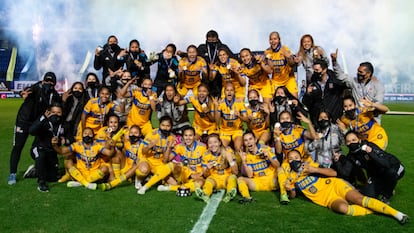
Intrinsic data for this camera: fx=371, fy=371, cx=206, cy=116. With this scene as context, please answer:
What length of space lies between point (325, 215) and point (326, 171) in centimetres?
105

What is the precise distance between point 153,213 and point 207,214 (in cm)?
68

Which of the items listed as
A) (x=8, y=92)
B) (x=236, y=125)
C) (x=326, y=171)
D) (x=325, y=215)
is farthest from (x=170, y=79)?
(x=8, y=92)

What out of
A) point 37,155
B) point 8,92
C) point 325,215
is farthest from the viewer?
point 8,92

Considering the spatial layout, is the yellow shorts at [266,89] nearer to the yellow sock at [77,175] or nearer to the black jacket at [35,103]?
the yellow sock at [77,175]

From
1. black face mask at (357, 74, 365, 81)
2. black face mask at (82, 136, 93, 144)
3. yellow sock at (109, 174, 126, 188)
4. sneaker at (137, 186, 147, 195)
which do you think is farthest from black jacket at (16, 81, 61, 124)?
black face mask at (357, 74, 365, 81)

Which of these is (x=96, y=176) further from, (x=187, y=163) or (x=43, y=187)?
(x=187, y=163)

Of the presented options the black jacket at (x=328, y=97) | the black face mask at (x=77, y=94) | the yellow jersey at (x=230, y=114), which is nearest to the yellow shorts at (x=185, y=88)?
the yellow jersey at (x=230, y=114)

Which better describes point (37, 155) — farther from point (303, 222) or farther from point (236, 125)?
point (303, 222)

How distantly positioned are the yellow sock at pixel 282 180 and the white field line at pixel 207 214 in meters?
0.87

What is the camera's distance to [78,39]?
5053cm

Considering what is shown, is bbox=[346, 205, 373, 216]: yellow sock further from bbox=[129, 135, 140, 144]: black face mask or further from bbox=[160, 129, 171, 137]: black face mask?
bbox=[129, 135, 140, 144]: black face mask

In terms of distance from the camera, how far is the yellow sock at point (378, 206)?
4.33 m

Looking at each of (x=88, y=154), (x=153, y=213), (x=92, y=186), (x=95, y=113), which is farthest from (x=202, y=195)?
(x=95, y=113)

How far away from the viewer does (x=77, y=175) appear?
20.0 ft
